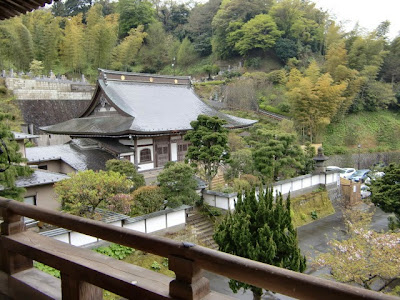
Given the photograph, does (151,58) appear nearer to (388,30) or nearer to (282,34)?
(282,34)

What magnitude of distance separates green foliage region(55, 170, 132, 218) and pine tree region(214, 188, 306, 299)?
320cm

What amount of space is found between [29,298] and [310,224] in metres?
13.6

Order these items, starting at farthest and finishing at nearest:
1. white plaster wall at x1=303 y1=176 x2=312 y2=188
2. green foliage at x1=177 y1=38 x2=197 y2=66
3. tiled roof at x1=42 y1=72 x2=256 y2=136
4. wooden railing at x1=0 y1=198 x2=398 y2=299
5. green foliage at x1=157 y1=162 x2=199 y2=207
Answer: green foliage at x1=177 y1=38 x2=197 y2=66 < white plaster wall at x1=303 y1=176 x2=312 y2=188 < tiled roof at x1=42 y1=72 x2=256 y2=136 < green foliage at x1=157 y1=162 x2=199 y2=207 < wooden railing at x1=0 y1=198 x2=398 y2=299

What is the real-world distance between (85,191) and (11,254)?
637 cm

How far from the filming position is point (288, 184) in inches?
575

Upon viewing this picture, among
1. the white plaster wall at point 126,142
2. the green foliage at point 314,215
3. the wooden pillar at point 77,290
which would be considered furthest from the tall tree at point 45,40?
the wooden pillar at point 77,290

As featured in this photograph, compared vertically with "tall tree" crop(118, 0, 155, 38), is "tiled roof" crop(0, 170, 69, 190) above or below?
below

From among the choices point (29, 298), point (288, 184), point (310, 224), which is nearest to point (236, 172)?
point (288, 184)

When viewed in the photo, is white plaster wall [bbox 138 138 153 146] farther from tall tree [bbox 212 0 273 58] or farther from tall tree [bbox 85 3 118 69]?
tall tree [bbox 212 0 273 58]

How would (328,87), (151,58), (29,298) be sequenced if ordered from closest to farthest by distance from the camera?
(29,298)
(328,87)
(151,58)

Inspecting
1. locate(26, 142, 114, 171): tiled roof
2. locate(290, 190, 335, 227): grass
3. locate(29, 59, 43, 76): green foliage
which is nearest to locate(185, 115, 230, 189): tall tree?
locate(26, 142, 114, 171): tiled roof

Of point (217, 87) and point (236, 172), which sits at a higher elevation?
point (217, 87)

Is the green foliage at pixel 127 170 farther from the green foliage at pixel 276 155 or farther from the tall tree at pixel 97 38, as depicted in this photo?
the tall tree at pixel 97 38

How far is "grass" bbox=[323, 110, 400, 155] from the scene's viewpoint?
25719mm
